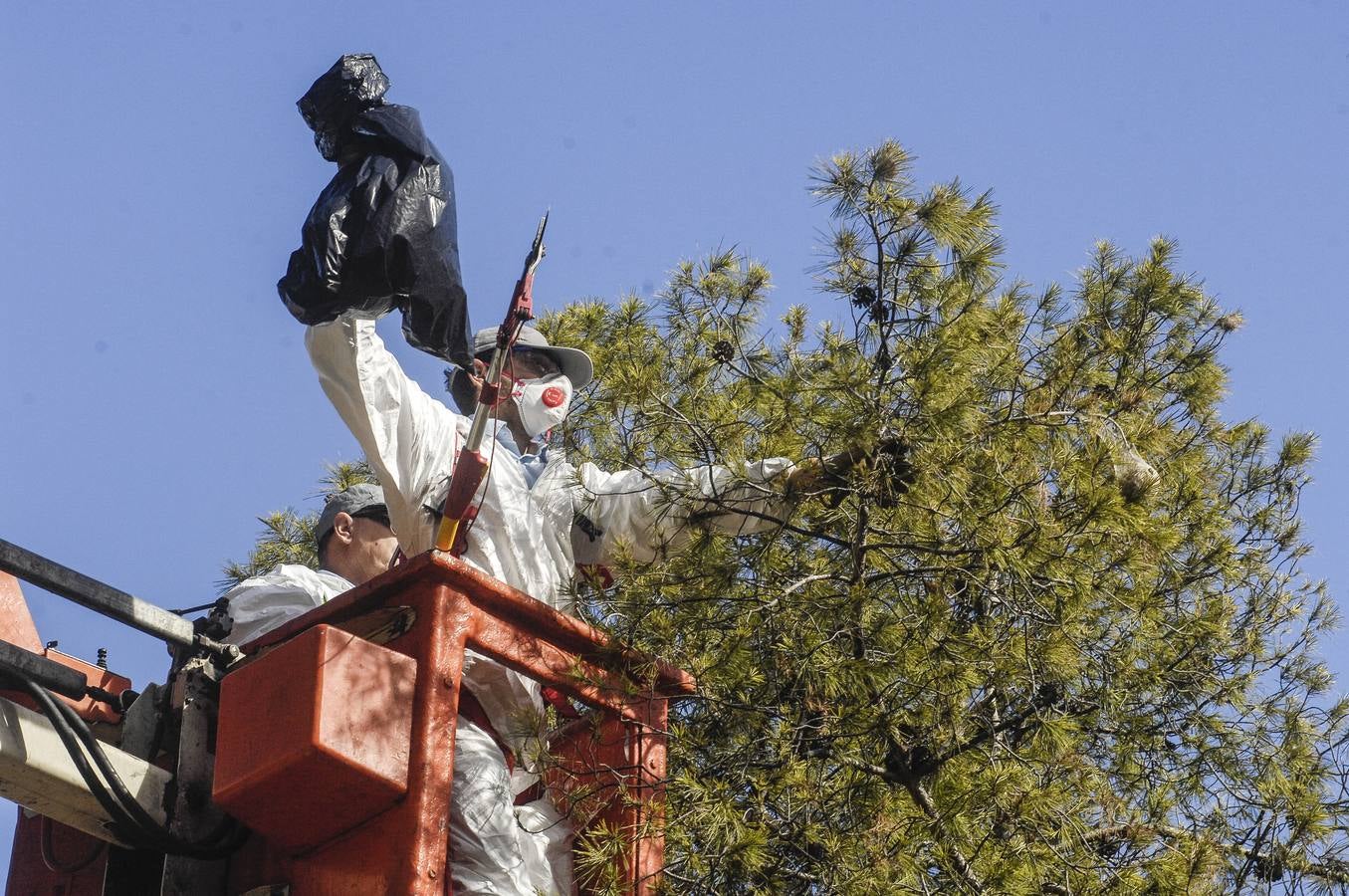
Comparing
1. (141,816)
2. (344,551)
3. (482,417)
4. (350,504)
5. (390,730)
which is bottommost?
(141,816)

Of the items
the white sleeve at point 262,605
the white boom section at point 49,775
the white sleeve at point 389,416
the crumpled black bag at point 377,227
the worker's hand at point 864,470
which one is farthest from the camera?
the white sleeve at point 262,605

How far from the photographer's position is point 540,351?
18.0 feet

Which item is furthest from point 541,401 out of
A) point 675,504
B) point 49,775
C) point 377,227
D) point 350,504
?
point 49,775

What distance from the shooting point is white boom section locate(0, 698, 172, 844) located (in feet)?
12.3

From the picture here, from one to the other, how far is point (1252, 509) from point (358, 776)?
15.5ft

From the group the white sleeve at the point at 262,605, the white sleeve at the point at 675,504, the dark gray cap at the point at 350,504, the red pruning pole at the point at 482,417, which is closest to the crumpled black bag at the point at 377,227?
the red pruning pole at the point at 482,417

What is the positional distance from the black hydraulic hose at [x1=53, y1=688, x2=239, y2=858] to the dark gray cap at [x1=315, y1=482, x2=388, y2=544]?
6.18 feet

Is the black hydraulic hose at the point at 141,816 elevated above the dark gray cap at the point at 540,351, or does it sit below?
below

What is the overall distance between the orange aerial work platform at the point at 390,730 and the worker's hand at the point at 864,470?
77cm

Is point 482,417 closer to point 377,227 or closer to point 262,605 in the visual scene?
point 377,227

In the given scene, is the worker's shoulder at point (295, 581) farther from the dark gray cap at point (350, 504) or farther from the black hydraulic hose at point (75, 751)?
the black hydraulic hose at point (75, 751)

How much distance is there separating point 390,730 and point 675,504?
53.7 inches

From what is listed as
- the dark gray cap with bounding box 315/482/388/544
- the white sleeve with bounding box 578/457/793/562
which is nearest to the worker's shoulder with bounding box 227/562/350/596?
the dark gray cap with bounding box 315/482/388/544

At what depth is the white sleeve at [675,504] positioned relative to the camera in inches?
194
